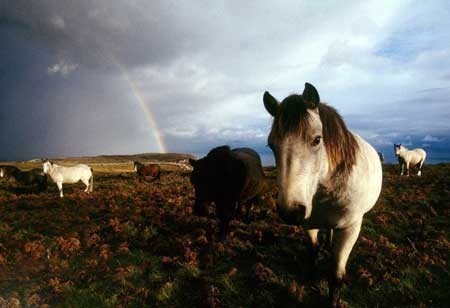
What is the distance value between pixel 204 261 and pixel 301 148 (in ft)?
15.6

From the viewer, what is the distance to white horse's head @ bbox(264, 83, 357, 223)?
12.1ft

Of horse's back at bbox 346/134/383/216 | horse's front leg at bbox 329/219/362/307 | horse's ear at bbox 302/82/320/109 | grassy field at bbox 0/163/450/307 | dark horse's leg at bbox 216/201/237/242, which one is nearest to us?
horse's ear at bbox 302/82/320/109

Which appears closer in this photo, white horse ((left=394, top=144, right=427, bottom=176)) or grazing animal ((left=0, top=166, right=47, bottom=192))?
grazing animal ((left=0, top=166, right=47, bottom=192))

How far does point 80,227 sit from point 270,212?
6.63 meters

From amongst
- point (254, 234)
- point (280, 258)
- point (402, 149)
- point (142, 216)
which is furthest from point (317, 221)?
point (402, 149)

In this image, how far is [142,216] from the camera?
11.4 m

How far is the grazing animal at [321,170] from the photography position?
3.74 m

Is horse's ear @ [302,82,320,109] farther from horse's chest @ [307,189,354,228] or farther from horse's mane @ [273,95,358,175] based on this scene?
horse's chest @ [307,189,354,228]

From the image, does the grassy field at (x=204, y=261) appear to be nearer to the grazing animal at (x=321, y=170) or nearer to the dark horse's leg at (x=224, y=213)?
the dark horse's leg at (x=224, y=213)

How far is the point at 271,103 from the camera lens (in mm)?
4566

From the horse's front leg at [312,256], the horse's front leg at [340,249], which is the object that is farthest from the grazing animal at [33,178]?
the horse's front leg at [340,249]

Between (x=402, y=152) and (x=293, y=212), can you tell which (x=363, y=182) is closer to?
(x=293, y=212)

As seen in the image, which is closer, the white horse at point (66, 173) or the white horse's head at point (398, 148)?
the white horse at point (66, 173)

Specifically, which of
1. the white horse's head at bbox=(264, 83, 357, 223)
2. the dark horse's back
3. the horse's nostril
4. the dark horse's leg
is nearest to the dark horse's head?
the dark horse's leg
